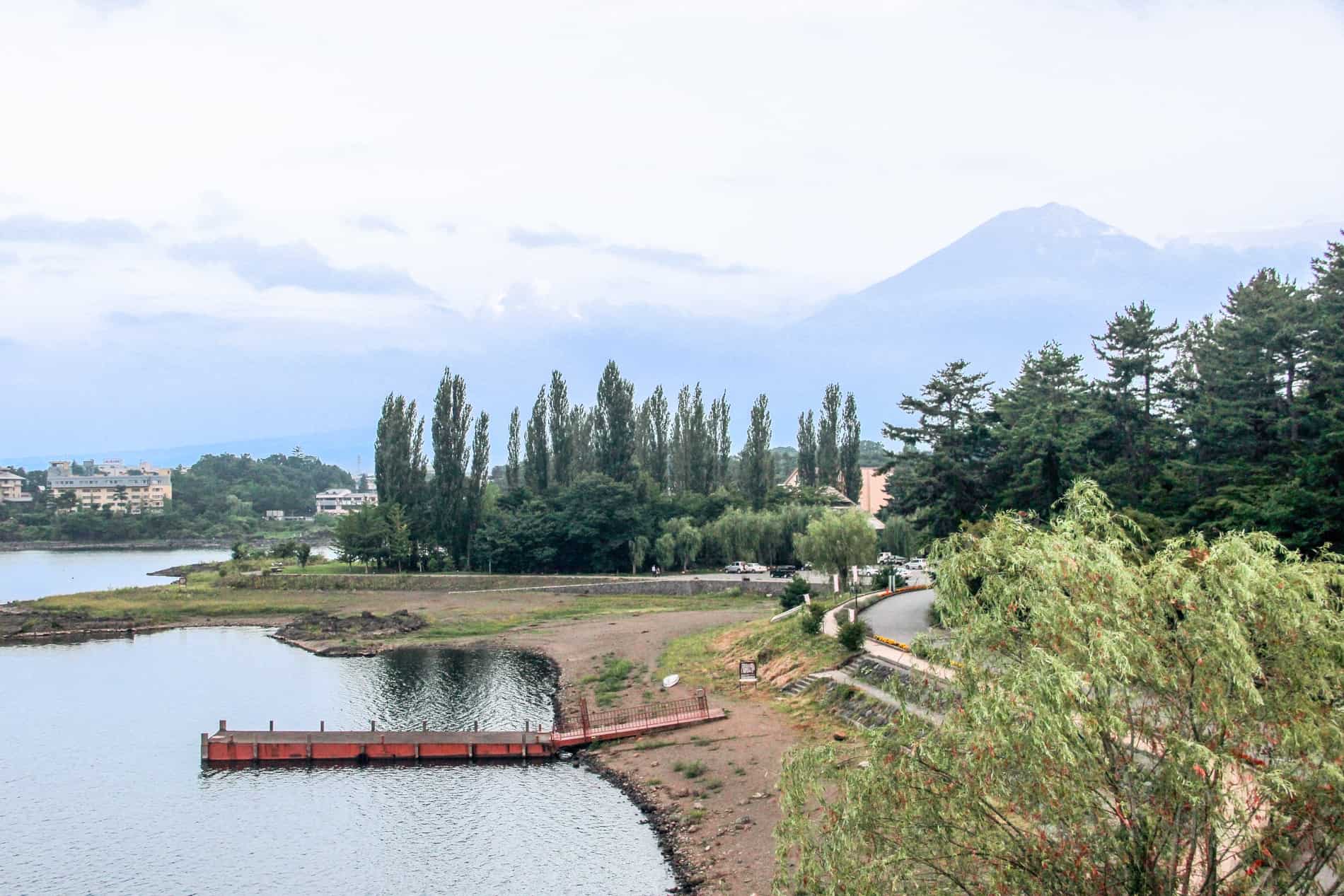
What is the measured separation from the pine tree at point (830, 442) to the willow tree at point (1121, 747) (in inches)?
3754

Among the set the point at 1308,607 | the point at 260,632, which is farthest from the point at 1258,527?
the point at 260,632

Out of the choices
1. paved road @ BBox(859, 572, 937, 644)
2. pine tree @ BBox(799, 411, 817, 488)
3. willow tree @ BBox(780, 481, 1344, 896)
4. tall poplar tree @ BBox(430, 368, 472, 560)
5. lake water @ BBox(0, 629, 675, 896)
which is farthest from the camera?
pine tree @ BBox(799, 411, 817, 488)

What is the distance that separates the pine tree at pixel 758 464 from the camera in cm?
9975

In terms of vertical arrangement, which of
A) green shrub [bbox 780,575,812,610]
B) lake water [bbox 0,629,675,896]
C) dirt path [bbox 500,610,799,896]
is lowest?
lake water [bbox 0,629,675,896]

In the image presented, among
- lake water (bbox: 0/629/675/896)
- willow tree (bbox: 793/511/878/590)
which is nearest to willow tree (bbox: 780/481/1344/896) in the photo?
lake water (bbox: 0/629/675/896)

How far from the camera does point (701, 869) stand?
25.4 metres

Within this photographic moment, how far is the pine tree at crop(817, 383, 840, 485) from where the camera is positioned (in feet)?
358

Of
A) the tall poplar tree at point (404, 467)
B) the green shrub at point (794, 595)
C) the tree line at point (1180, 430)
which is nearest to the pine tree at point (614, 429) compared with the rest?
the tall poplar tree at point (404, 467)

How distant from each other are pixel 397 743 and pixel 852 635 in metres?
18.1

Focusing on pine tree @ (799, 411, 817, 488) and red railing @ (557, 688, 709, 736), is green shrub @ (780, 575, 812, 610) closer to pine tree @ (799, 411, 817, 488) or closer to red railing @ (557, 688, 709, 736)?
red railing @ (557, 688, 709, 736)

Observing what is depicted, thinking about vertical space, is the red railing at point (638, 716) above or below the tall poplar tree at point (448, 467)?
below

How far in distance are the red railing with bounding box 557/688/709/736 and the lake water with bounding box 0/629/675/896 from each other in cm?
255

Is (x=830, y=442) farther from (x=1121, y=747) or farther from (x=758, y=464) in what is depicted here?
(x=1121, y=747)

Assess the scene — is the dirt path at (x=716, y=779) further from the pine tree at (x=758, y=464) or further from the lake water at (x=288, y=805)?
the pine tree at (x=758, y=464)
